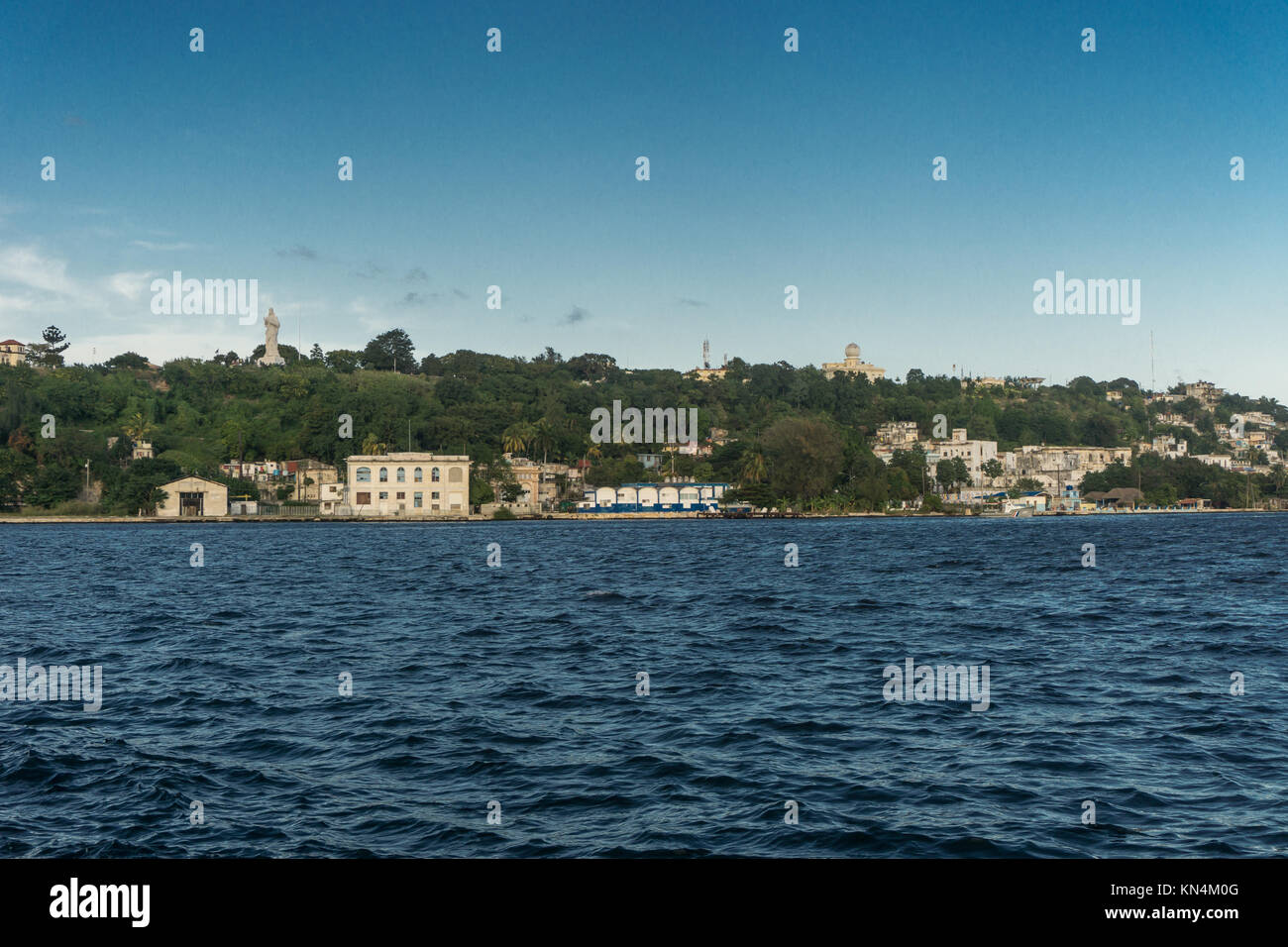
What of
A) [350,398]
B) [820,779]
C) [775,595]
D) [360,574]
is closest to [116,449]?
[350,398]

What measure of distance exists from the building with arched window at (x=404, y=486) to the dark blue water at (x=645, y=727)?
94218mm

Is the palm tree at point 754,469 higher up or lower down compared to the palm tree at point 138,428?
lower down

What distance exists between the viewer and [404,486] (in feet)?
434

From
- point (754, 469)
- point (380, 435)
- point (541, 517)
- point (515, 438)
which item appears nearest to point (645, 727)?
point (541, 517)

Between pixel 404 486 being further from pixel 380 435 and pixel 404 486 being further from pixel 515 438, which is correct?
pixel 515 438

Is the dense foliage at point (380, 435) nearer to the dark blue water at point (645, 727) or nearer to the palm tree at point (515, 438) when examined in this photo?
the palm tree at point (515, 438)

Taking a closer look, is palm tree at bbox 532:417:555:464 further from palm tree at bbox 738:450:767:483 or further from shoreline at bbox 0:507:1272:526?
palm tree at bbox 738:450:767:483

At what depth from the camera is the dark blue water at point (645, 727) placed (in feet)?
35.6

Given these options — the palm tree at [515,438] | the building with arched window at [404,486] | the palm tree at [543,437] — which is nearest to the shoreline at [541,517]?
the building with arched window at [404,486]

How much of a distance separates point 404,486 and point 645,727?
397ft

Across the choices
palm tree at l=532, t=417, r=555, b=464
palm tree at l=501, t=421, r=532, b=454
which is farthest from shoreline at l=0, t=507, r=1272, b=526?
palm tree at l=532, t=417, r=555, b=464
